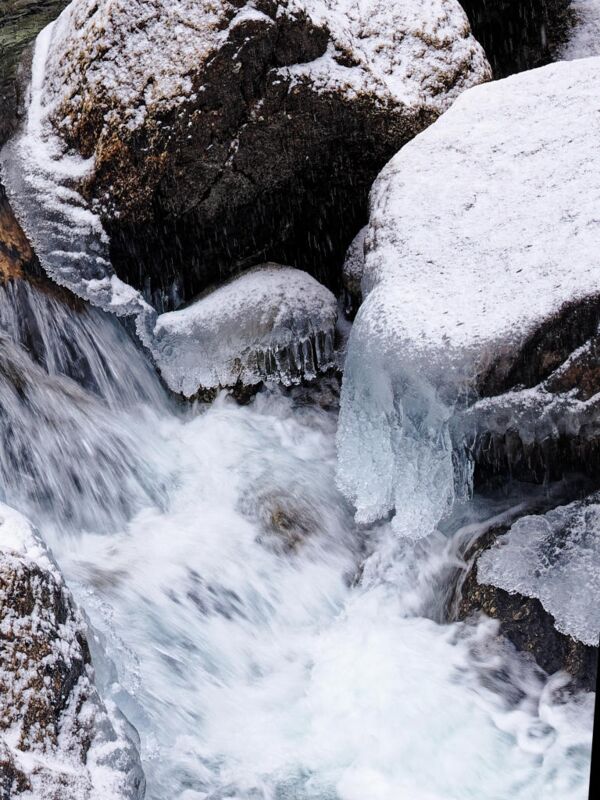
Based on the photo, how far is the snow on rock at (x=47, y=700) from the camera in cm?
191

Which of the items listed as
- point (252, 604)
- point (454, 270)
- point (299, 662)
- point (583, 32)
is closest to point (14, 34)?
point (454, 270)

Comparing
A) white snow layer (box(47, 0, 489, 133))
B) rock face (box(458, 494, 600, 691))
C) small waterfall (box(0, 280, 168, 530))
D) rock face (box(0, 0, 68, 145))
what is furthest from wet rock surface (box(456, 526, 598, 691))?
rock face (box(0, 0, 68, 145))

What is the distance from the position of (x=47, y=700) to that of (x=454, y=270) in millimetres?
2350

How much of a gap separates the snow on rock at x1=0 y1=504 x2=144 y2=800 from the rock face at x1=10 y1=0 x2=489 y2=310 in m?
2.71

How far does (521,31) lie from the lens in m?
7.05

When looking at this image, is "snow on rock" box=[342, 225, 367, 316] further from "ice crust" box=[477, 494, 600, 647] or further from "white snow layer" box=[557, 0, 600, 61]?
"white snow layer" box=[557, 0, 600, 61]

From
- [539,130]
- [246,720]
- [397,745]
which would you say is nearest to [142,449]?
[246,720]

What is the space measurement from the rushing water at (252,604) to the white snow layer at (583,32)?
13.5 feet

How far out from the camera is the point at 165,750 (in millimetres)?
2715

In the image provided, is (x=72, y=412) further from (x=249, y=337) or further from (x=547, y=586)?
(x=547, y=586)

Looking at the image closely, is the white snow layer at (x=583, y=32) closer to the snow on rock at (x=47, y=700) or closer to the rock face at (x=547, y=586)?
the rock face at (x=547, y=586)

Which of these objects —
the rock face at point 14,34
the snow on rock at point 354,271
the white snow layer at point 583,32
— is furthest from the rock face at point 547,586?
the white snow layer at point 583,32

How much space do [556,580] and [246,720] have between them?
4.04ft

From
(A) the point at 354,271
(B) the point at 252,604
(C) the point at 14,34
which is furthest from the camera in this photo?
(C) the point at 14,34
